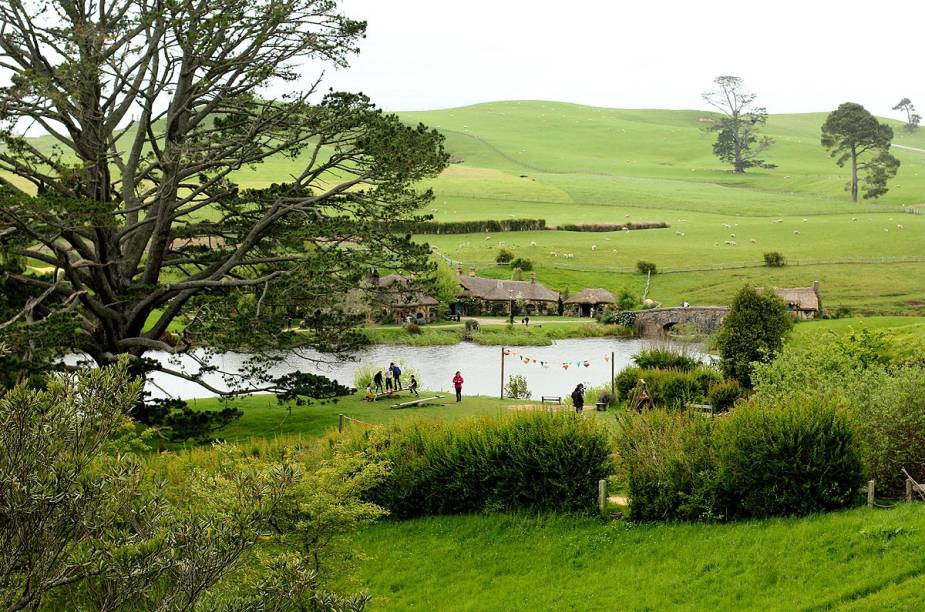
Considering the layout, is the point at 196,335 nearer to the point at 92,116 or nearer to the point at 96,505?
the point at 92,116

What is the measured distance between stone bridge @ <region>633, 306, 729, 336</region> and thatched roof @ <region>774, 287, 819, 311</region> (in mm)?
4107

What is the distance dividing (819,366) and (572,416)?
868cm

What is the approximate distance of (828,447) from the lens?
21.3 meters

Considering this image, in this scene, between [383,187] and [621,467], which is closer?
[621,467]

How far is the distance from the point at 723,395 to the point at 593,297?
40.8 m

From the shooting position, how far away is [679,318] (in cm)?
7144

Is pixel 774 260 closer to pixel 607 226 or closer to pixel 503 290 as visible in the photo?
pixel 503 290

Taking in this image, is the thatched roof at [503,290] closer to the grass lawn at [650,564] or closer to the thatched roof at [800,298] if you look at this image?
the thatched roof at [800,298]

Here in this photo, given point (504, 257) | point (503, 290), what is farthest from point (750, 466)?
point (504, 257)

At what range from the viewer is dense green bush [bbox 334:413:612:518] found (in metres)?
24.0

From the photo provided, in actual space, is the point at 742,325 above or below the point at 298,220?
below

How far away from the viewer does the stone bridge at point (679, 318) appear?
70.7 meters

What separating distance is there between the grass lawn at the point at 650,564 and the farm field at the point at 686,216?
54069 mm

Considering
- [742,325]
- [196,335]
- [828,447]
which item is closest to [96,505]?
[828,447]
